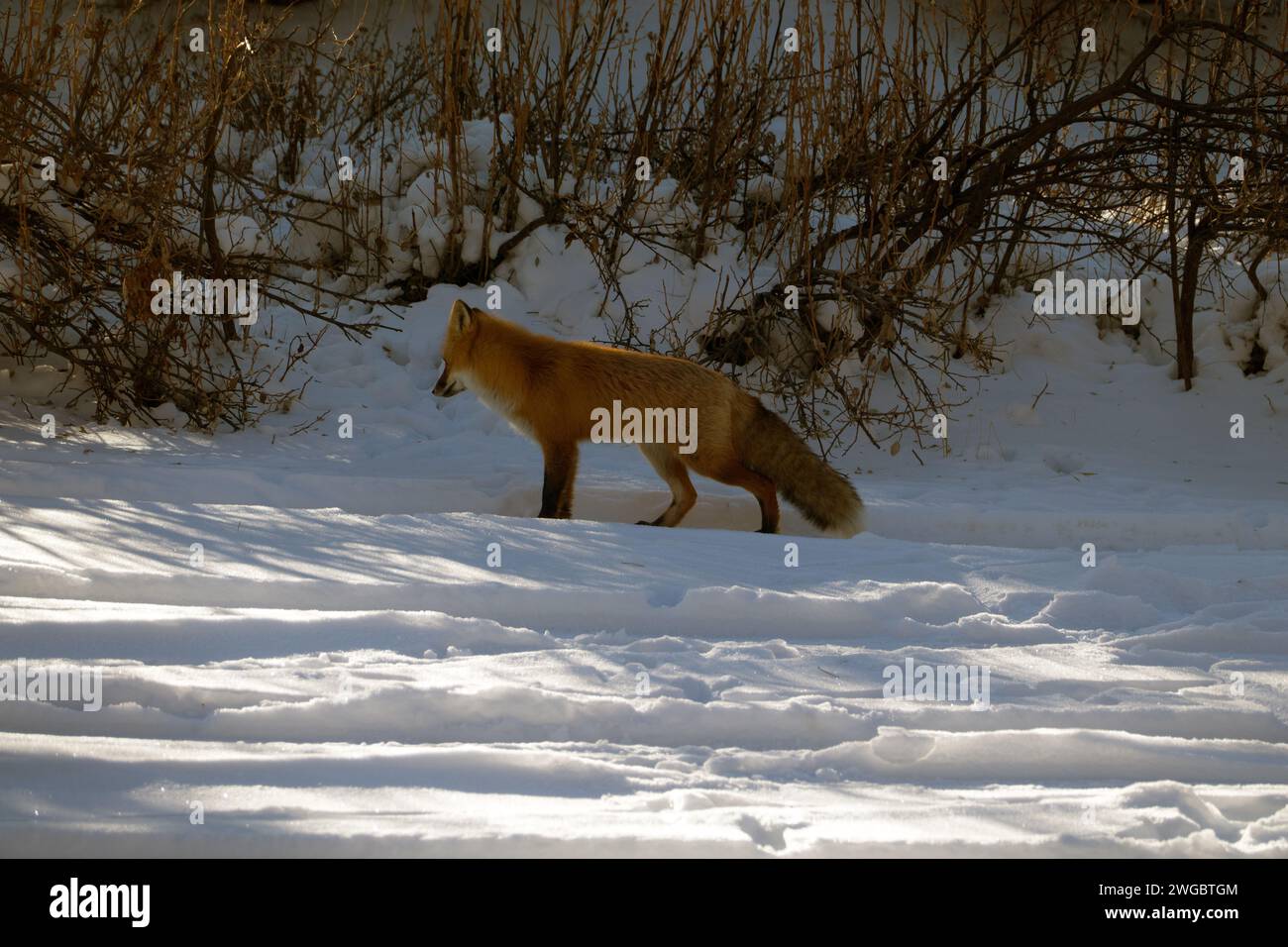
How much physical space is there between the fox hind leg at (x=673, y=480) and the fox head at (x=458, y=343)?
3.76 ft

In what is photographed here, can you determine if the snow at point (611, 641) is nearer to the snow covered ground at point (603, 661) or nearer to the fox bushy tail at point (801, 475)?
the snow covered ground at point (603, 661)

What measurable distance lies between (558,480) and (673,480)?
68cm

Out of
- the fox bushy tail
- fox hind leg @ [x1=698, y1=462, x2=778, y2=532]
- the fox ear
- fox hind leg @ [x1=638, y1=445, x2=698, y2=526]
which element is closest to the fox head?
the fox ear

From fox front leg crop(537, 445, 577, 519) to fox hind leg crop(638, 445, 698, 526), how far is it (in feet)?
1.54

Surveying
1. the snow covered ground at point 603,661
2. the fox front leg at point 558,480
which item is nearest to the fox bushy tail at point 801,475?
the snow covered ground at point 603,661

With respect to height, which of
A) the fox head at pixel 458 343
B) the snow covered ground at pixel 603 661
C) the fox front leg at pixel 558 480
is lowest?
the snow covered ground at pixel 603 661

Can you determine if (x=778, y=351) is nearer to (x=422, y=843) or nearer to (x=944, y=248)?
(x=944, y=248)

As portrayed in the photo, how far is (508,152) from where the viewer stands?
10305mm

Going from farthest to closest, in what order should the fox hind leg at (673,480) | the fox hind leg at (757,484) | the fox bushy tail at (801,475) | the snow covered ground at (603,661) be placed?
the fox hind leg at (673,480)
the fox hind leg at (757,484)
the fox bushy tail at (801,475)
the snow covered ground at (603,661)

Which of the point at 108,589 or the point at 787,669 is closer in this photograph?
the point at 787,669

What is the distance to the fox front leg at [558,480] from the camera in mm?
6758

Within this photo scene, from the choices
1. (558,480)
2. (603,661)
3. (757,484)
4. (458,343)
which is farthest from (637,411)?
(603,661)
